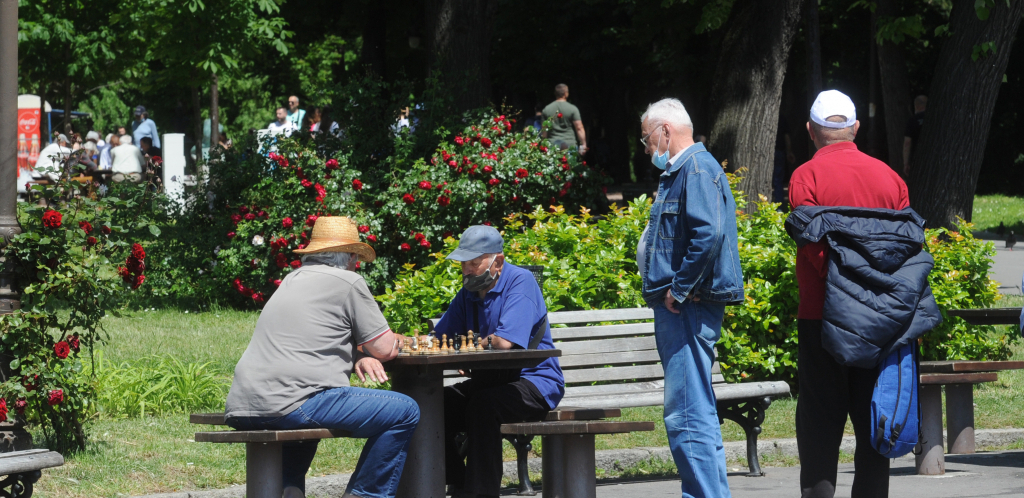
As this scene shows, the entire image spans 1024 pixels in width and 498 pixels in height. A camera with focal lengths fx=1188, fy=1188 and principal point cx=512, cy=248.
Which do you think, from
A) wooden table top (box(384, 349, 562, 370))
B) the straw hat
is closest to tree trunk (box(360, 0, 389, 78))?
the straw hat

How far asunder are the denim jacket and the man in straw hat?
1205 mm

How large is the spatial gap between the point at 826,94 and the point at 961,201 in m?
7.61

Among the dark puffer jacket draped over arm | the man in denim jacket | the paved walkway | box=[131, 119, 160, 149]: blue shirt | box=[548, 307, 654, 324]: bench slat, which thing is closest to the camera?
the dark puffer jacket draped over arm

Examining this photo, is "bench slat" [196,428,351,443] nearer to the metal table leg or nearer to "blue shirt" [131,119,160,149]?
the metal table leg

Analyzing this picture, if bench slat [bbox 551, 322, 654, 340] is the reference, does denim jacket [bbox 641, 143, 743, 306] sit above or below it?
above

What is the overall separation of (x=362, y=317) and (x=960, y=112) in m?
8.93

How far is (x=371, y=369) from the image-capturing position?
5.07m

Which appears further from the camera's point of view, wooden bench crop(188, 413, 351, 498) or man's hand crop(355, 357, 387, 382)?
man's hand crop(355, 357, 387, 382)

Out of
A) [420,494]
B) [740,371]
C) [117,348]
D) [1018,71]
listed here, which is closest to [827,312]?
[420,494]

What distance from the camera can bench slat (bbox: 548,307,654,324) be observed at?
684 cm

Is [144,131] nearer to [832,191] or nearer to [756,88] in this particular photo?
[756,88]

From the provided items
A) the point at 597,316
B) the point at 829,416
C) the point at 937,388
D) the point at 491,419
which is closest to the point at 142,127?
the point at 597,316

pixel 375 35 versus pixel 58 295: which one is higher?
pixel 375 35

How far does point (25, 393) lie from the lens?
246 inches
